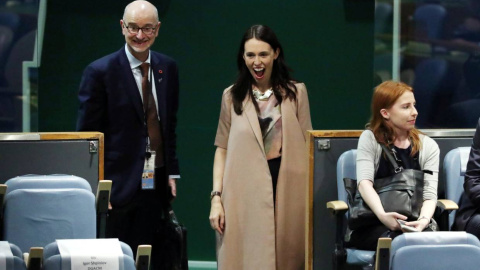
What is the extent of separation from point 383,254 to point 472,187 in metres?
1.00

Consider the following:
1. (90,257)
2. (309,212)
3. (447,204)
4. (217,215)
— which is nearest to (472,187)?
(447,204)

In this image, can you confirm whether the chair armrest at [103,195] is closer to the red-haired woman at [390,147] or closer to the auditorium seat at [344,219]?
the auditorium seat at [344,219]

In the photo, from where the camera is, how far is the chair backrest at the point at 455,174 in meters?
6.38

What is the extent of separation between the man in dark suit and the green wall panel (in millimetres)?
2043

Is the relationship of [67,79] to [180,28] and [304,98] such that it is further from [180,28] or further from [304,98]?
[304,98]

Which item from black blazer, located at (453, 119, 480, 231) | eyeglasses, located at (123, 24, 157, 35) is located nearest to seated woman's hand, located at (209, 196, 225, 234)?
eyeglasses, located at (123, 24, 157, 35)

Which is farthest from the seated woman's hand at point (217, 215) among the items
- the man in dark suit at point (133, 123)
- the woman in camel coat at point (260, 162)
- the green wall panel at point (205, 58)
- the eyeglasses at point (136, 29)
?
the green wall panel at point (205, 58)

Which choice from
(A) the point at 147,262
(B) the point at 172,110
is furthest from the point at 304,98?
(A) the point at 147,262

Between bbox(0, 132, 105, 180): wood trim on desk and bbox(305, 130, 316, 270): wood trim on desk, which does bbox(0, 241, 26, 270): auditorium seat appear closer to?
bbox(0, 132, 105, 180): wood trim on desk

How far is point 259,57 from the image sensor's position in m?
6.17

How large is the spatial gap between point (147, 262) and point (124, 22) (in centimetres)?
204

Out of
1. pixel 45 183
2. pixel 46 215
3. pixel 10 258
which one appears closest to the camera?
pixel 10 258

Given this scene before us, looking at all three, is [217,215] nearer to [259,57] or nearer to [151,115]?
[151,115]

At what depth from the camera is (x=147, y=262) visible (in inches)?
182
